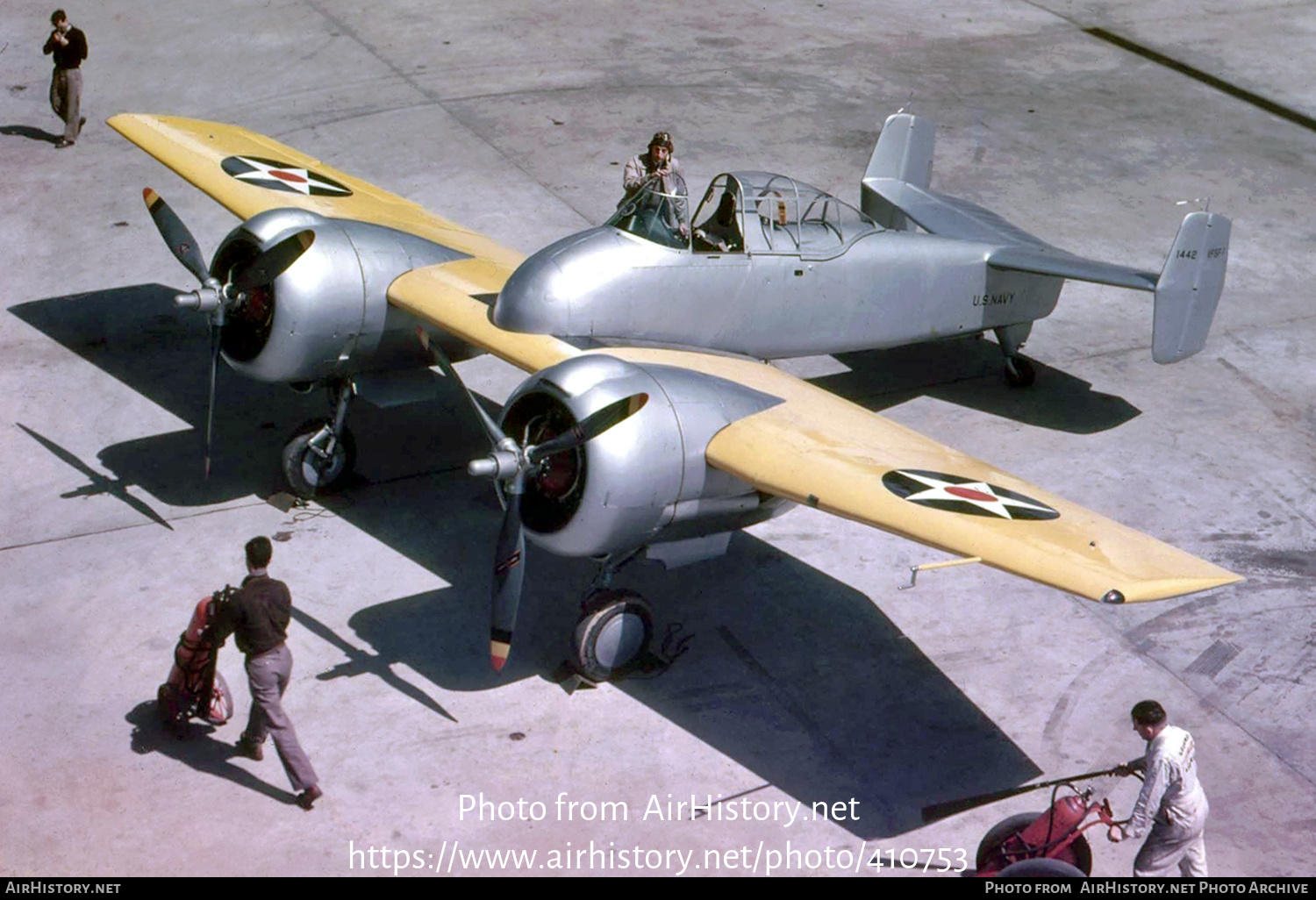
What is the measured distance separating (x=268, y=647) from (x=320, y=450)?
418 centimetres

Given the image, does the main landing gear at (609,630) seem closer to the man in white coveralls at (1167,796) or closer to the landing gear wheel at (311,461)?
the landing gear wheel at (311,461)

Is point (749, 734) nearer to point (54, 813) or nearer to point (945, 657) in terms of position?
point (945, 657)

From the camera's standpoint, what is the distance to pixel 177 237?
49.0 feet

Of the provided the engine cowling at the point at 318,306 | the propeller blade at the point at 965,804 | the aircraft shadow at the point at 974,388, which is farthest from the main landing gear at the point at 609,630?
the aircraft shadow at the point at 974,388

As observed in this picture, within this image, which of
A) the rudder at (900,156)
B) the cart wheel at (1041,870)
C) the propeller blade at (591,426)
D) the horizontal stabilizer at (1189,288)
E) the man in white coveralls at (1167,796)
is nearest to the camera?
the cart wheel at (1041,870)

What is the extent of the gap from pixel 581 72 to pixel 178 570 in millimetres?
13857

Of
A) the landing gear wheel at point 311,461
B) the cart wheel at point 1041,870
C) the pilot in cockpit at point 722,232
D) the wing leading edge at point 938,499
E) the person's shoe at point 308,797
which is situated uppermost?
the pilot in cockpit at point 722,232

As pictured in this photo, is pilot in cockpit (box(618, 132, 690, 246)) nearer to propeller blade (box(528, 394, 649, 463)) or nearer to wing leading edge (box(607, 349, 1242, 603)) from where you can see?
wing leading edge (box(607, 349, 1242, 603))

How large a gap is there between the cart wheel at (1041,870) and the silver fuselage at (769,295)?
243 inches

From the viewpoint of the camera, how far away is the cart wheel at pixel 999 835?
10344 millimetres

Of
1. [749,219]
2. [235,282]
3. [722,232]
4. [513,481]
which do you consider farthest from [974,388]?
[235,282]

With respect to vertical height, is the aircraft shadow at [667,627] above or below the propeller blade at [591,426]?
below

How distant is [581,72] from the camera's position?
25547mm

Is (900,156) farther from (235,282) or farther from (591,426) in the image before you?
(591,426)
